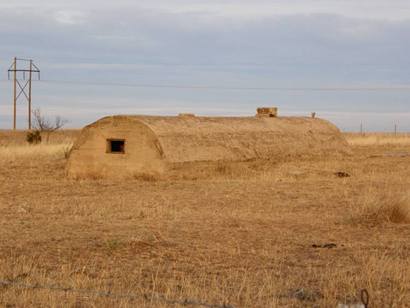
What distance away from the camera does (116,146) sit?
24422 millimetres

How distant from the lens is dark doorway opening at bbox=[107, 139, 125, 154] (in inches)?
939

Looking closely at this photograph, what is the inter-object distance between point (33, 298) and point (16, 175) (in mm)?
17028

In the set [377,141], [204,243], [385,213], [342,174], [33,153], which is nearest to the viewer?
[204,243]

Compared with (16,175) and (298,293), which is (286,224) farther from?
(16,175)

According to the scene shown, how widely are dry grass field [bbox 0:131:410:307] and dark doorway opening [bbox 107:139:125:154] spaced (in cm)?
180

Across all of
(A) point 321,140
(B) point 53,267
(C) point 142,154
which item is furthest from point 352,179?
(B) point 53,267

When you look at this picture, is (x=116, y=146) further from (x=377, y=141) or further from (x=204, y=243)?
(x=377, y=141)

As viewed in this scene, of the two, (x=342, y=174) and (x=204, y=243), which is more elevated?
(x=342, y=174)

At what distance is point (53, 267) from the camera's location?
996cm

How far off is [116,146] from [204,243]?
42.7ft

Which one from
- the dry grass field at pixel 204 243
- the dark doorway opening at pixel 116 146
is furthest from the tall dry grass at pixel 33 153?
the dry grass field at pixel 204 243

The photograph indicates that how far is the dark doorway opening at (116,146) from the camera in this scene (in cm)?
2386

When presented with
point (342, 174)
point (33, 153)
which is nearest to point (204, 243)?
point (342, 174)

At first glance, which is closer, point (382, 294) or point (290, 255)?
point (382, 294)
